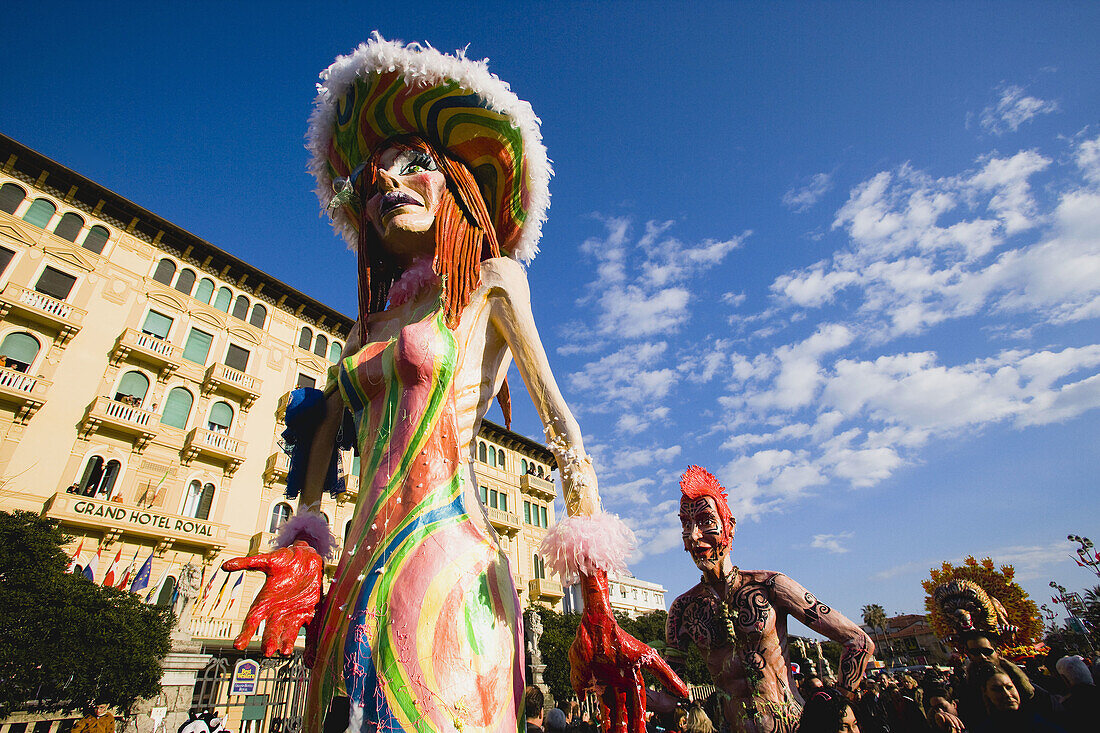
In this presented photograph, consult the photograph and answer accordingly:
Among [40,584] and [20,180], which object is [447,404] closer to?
[40,584]

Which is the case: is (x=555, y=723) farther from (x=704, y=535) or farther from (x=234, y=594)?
(x=234, y=594)

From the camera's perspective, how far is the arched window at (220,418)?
17422 millimetres

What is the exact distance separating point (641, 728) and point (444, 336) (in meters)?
1.14

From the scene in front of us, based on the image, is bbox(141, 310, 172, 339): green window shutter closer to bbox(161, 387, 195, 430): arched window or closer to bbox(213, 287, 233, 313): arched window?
bbox(213, 287, 233, 313): arched window

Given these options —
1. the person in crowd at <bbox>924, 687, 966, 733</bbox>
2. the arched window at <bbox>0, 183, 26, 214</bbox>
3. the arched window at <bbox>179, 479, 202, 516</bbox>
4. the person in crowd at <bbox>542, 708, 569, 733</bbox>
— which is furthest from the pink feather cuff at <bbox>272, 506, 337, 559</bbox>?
the arched window at <bbox>0, 183, 26, 214</bbox>

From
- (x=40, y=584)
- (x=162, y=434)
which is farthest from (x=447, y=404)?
(x=162, y=434)

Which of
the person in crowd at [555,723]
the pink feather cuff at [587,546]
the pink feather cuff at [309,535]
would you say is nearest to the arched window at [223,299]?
the person in crowd at [555,723]

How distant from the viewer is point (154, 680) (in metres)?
9.95

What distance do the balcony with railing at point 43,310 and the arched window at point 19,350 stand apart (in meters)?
0.50

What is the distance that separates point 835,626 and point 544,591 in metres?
25.3

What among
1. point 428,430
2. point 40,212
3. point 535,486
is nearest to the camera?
point 428,430

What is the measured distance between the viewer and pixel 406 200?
184 cm

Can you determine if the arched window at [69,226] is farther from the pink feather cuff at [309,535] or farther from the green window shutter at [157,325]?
the pink feather cuff at [309,535]

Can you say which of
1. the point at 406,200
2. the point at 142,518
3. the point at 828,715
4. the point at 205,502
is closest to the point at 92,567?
the point at 142,518
